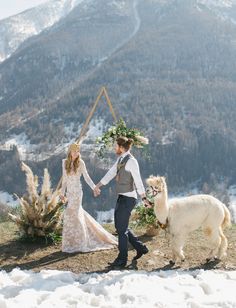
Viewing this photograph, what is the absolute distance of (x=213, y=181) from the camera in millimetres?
194125

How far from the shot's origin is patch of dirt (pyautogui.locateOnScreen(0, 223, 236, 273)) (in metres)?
8.32

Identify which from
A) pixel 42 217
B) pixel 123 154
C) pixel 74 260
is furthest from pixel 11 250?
pixel 123 154

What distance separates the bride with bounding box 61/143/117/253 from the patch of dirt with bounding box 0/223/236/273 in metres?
0.25

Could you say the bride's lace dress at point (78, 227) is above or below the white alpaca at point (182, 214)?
below

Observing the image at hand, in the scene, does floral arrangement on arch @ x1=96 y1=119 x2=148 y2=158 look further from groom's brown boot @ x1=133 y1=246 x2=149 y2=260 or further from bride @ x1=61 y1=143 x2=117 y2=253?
groom's brown boot @ x1=133 y1=246 x2=149 y2=260

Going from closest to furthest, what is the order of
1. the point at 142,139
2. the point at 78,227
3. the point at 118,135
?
the point at 78,227 < the point at 142,139 < the point at 118,135

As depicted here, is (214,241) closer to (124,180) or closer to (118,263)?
(118,263)

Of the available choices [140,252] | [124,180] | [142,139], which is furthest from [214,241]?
[142,139]

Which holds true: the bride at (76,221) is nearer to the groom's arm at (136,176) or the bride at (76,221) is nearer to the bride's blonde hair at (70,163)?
the bride's blonde hair at (70,163)

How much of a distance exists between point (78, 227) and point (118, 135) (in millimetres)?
2221

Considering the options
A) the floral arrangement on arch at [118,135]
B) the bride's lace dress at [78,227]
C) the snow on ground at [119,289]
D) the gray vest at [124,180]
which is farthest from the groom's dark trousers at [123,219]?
the floral arrangement on arch at [118,135]

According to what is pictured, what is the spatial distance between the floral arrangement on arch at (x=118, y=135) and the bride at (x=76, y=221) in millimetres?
984

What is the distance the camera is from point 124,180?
8250 millimetres

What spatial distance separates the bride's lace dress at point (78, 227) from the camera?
9453mm
